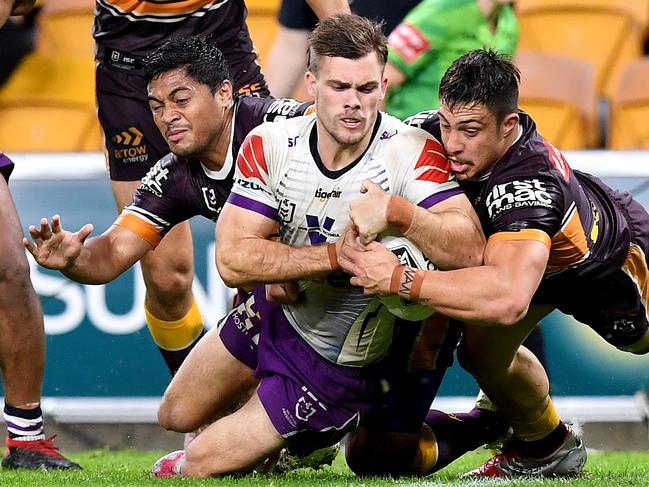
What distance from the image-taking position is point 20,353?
19.1 feet

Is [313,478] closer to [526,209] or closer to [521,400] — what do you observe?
[521,400]

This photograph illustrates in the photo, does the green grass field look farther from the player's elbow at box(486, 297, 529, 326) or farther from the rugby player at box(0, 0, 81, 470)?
the player's elbow at box(486, 297, 529, 326)

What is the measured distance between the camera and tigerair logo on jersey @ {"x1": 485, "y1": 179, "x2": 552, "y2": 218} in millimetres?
4750

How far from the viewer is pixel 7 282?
18.9 feet

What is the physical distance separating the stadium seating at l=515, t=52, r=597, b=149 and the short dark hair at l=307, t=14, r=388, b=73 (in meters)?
3.39

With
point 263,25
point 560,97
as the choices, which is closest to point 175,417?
point 560,97

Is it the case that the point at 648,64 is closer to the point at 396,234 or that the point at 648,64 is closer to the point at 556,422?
the point at 556,422

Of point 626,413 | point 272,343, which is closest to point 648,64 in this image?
point 626,413

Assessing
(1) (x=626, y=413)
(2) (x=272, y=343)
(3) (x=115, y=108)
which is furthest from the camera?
(1) (x=626, y=413)

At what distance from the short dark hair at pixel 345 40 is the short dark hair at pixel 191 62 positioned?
1.79ft

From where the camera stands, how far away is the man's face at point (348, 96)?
4.79 m

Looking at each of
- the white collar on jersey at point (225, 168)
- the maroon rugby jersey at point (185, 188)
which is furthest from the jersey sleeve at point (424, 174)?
the white collar on jersey at point (225, 168)

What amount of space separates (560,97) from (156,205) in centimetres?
351

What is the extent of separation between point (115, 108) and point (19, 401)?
1337 millimetres
